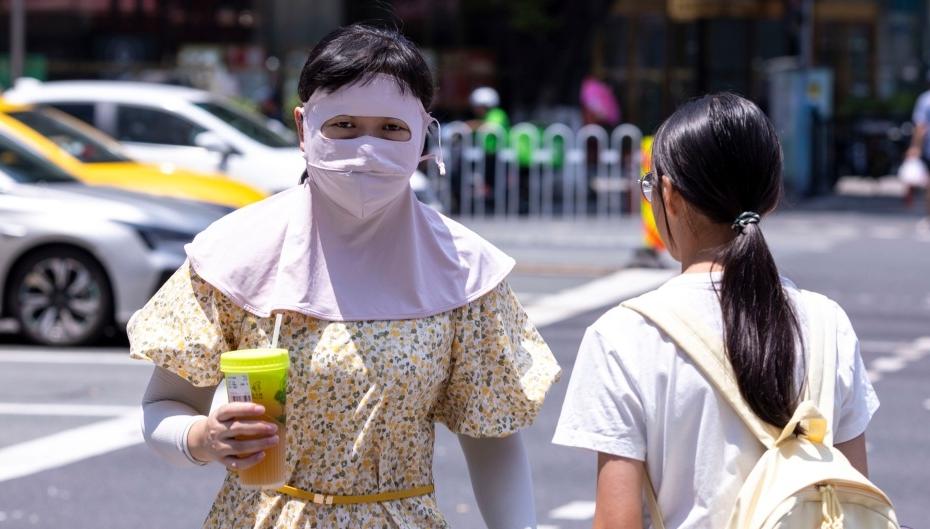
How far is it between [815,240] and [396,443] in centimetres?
1664

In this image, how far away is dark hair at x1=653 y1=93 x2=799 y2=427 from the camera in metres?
2.68

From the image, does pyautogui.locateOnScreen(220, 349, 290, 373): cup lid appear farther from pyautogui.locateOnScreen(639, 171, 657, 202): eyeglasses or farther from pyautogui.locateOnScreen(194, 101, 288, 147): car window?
pyautogui.locateOnScreen(194, 101, 288, 147): car window

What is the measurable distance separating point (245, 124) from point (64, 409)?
301 inches

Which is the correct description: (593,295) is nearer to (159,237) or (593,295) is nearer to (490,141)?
(159,237)

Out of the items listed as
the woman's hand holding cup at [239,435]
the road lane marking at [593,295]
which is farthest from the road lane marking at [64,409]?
the woman's hand holding cup at [239,435]

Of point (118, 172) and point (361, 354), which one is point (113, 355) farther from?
point (361, 354)

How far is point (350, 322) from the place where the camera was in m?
3.06

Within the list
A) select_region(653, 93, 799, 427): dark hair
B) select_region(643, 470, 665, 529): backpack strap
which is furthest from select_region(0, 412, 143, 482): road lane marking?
select_region(653, 93, 799, 427): dark hair

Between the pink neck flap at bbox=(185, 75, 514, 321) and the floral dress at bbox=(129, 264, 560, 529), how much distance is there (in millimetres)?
33

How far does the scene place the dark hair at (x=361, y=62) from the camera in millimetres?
3064

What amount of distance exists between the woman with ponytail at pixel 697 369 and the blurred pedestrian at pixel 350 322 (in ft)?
1.34

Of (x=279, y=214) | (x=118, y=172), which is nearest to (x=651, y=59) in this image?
(x=118, y=172)

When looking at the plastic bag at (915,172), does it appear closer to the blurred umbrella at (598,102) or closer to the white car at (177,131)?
the blurred umbrella at (598,102)

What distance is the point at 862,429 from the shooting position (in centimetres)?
279
